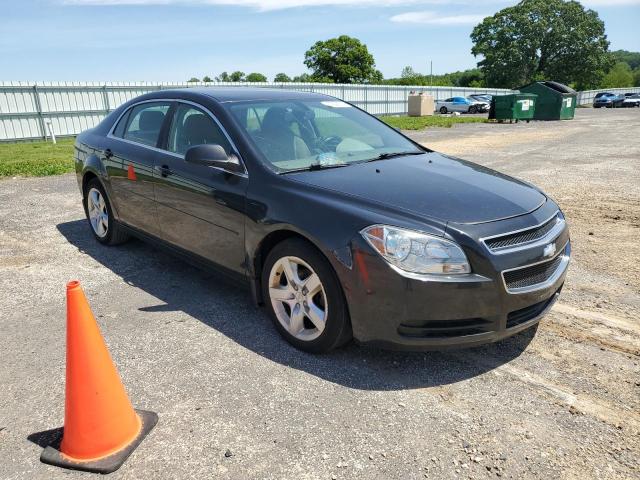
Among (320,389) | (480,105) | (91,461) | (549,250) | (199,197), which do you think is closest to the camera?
(91,461)

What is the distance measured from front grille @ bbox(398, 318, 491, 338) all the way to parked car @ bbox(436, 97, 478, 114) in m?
40.4

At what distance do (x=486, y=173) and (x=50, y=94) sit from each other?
22.1 metres

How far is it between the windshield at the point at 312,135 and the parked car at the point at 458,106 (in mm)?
38628

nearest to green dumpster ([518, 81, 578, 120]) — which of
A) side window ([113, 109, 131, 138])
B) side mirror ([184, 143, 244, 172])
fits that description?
side window ([113, 109, 131, 138])

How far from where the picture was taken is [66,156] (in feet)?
44.3

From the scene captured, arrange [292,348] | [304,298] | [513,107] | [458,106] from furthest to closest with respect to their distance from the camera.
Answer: [458,106] < [513,107] < [292,348] < [304,298]

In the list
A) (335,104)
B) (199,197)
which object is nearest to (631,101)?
(335,104)

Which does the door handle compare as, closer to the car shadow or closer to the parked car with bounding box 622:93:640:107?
the car shadow

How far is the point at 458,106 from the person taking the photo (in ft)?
134

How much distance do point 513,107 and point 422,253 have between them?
2786 cm

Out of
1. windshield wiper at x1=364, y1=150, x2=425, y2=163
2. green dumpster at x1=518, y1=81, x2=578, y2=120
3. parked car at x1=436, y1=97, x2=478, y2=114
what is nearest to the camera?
windshield wiper at x1=364, y1=150, x2=425, y2=163

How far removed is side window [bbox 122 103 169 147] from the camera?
4.58m

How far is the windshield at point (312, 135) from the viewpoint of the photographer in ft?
12.1

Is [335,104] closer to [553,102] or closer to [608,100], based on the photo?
[553,102]
